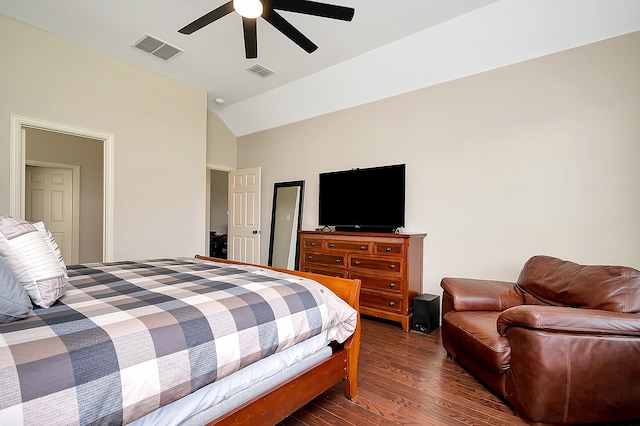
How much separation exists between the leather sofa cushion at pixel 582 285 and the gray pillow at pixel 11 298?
2939mm

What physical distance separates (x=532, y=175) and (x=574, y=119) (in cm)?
57

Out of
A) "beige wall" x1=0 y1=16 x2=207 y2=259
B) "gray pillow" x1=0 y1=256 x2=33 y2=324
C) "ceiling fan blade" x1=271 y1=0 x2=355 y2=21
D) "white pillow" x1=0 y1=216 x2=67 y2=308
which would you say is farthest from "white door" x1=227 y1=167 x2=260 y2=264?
"gray pillow" x1=0 y1=256 x2=33 y2=324

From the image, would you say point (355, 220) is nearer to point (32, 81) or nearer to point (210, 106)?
point (210, 106)

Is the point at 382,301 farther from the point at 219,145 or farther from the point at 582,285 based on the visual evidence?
the point at 219,145

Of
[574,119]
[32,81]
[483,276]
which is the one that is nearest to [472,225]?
[483,276]

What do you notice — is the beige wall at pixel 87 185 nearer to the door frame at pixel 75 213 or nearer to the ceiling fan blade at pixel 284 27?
the door frame at pixel 75 213

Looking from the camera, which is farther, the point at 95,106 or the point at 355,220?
the point at 355,220

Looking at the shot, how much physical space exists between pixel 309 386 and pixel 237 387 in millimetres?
462

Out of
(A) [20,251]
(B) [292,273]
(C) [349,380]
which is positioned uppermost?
(A) [20,251]

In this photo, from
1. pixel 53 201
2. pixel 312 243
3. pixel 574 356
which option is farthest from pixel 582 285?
pixel 53 201

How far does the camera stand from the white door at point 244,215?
205 inches

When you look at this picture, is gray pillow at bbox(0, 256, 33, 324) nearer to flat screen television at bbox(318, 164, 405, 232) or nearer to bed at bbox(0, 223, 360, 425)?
bed at bbox(0, 223, 360, 425)

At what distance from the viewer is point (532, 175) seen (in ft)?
9.53

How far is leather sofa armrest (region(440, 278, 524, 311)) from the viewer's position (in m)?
2.49
